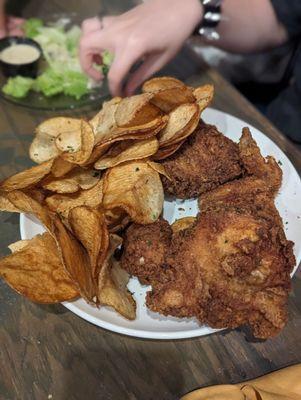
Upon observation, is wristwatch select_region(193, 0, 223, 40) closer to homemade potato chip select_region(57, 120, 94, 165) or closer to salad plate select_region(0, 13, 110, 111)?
salad plate select_region(0, 13, 110, 111)

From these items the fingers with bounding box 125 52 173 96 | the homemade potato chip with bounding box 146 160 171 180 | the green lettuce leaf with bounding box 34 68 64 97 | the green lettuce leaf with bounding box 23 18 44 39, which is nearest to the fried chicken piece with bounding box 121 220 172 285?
the homemade potato chip with bounding box 146 160 171 180

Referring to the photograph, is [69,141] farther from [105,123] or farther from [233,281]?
[233,281]

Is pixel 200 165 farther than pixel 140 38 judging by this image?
No

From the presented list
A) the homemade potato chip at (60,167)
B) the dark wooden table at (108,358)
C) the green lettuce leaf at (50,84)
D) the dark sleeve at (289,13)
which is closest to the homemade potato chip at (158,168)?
the homemade potato chip at (60,167)

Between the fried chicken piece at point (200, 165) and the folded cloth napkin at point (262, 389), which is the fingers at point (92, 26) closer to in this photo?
the fried chicken piece at point (200, 165)

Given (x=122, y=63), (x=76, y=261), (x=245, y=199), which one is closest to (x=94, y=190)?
(x=76, y=261)

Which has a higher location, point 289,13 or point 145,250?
point 289,13

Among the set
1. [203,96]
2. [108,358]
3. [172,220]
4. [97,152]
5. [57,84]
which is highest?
[203,96]
